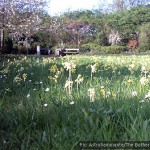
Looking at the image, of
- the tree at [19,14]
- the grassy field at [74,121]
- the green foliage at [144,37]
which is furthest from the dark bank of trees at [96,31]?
the grassy field at [74,121]

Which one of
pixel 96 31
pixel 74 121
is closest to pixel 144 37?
pixel 96 31

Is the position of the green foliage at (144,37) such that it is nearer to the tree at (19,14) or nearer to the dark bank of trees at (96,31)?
the dark bank of trees at (96,31)

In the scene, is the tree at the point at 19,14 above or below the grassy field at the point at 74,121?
above

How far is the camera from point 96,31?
149ft

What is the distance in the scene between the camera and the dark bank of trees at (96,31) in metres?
34.3

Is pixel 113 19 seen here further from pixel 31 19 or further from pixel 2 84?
pixel 2 84

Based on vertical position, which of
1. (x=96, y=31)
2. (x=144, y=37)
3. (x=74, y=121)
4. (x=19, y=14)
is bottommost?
(x=74, y=121)

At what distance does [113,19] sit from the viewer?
149 feet

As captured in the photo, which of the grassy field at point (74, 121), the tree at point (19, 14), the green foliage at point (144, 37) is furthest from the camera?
the green foliage at point (144, 37)

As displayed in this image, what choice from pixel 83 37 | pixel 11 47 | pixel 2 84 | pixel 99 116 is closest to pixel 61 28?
pixel 83 37

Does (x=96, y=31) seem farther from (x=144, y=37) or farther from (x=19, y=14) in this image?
(x=19, y=14)

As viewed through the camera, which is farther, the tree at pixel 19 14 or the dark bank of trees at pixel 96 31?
the dark bank of trees at pixel 96 31

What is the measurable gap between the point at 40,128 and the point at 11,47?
27207 mm

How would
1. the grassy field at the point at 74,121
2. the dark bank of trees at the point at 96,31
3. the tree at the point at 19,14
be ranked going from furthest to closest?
the dark bank of trees at the point at 96,31 → the tree at the point at 19,14 → the grassy field at the point at 74,121
